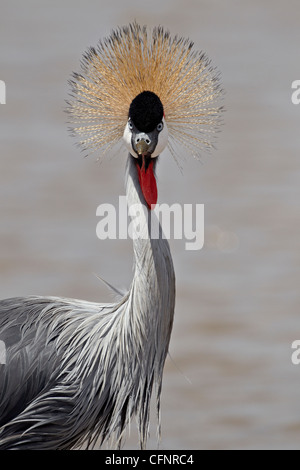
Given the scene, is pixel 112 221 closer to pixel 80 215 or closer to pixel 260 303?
pixel 80 215

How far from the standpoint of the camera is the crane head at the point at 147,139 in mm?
2717

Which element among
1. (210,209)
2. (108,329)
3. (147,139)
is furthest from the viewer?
(210,209)

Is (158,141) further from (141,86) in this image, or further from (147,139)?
(141,86)

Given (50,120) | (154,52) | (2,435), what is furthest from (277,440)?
(50,120)

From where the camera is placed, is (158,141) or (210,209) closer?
(158,141)

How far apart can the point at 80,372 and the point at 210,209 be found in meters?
2.21

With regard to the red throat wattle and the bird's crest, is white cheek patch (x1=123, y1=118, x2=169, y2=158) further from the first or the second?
the bird's crest

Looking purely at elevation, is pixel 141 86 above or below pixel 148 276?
above

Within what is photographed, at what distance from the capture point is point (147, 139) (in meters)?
2.71

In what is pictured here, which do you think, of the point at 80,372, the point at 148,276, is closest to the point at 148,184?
the point at 148,276

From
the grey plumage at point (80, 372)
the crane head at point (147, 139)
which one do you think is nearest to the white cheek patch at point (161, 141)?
the crane head at point (147, 139)

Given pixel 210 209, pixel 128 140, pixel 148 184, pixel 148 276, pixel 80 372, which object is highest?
pixel 210 209

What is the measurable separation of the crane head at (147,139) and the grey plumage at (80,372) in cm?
23

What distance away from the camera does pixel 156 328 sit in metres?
2.86
